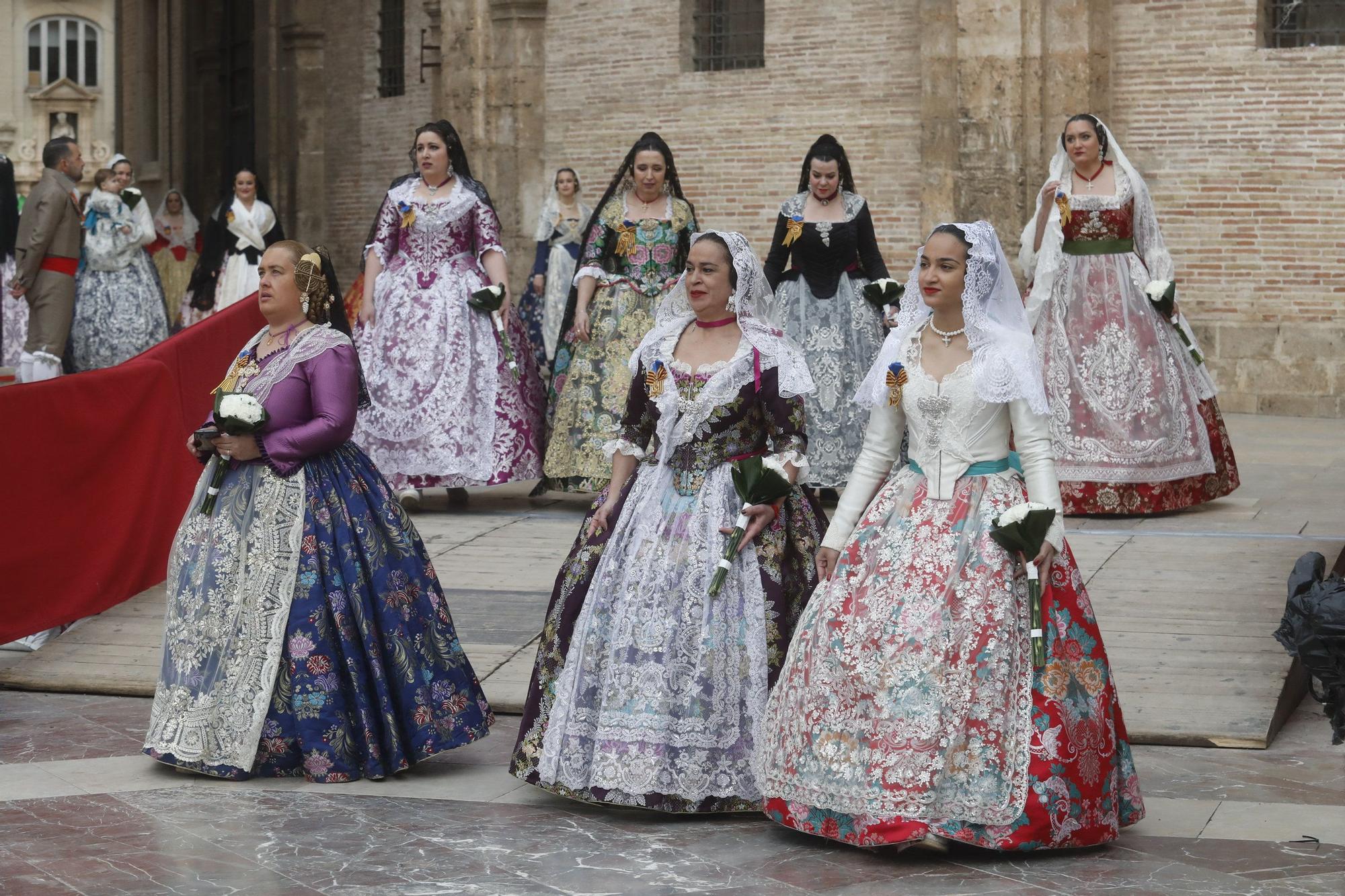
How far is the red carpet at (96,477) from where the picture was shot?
8047mm

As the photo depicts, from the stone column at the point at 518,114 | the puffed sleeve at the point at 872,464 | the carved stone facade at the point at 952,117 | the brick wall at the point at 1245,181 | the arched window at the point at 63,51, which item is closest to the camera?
the puffed sleeve at the point at 872,464

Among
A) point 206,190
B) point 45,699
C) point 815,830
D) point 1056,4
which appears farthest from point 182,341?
point 206,190

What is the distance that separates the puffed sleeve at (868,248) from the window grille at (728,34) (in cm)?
748

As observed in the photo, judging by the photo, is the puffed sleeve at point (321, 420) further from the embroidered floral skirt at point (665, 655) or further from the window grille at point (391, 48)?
the window grille at point (391, 48)

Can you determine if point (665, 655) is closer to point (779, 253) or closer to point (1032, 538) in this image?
point (1032, 538)

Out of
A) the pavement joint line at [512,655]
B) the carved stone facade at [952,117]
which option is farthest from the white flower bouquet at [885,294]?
the carved stone facade at [952,117]

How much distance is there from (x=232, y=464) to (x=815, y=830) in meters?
2.24

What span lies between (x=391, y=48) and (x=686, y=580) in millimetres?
17823

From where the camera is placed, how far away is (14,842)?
553cm

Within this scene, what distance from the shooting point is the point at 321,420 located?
633cm

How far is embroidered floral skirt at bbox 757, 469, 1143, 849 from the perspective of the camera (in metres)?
5.23

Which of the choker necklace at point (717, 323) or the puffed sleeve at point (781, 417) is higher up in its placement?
the choker necklace at point (717, 323)

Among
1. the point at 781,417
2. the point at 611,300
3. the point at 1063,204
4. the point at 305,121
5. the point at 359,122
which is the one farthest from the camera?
the point at 305,121

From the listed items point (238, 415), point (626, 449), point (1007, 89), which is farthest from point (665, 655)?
point (1007, 89)
